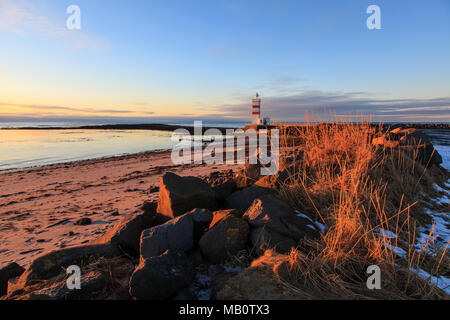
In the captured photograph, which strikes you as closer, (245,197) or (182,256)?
(182,256)

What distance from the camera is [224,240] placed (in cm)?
248

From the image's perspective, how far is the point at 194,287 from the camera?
2.05 metres

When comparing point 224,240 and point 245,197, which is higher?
point 245,197

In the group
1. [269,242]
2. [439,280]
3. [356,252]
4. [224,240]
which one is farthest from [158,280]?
[439,280]

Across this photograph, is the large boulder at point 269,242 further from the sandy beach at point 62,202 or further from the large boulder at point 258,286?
the sandy beach at point 62,202

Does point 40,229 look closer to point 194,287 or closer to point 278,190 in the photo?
point 194,287

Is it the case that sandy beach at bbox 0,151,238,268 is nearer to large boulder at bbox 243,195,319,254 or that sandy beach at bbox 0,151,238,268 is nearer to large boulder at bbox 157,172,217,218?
large boulder at bbox 157,172,217,218

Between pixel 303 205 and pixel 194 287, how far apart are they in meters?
1.96

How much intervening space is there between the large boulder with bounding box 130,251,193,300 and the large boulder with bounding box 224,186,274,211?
173 cm

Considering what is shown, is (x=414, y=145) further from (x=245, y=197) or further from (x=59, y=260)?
(x=59, y=260)

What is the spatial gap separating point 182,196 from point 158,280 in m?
1.51

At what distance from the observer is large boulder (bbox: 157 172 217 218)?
3268 millimetres

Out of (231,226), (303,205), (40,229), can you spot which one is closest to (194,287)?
(231,226)

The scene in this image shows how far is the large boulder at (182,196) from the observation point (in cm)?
327
